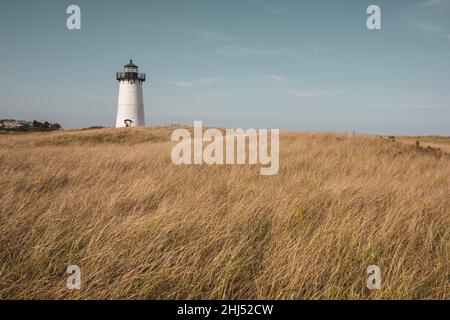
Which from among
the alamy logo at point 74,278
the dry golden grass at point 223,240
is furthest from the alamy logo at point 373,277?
the alamy logo at point 74,278

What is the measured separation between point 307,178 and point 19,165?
6.44m

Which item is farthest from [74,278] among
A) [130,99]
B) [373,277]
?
[130,99]

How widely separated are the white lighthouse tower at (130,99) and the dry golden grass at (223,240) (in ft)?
121

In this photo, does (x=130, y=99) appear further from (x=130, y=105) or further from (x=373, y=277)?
(x=373, y=277)

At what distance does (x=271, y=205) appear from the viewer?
4.05 metres

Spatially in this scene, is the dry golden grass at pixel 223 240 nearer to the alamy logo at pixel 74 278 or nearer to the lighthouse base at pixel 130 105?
the alamy logo at pixel 74 278

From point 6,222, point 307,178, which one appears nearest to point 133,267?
point 6,222

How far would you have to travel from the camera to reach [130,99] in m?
41.0

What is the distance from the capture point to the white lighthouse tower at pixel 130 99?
41.0 meters

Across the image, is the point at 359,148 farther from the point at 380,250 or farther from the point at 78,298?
the point at 78,298

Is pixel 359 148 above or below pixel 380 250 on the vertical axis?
above

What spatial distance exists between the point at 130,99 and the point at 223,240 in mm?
40921

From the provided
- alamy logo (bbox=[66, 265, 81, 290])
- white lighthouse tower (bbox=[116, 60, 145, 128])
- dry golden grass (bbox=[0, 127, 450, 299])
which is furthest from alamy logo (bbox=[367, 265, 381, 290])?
white lighthouse tower (bbox=[116, 60, 145, 128])

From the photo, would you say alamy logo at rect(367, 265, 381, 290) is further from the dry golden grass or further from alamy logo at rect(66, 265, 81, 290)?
alamy logo at rect(66, 265, 81, 290)
